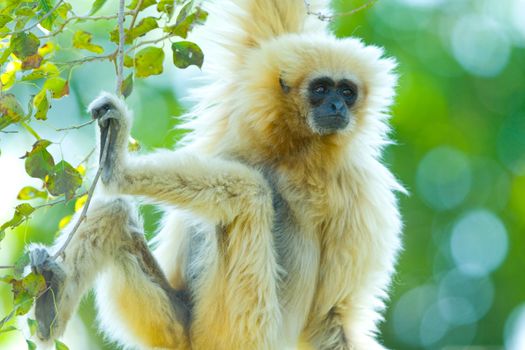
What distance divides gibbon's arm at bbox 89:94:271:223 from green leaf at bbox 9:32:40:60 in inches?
29.4

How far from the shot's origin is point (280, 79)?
6195 millimetres

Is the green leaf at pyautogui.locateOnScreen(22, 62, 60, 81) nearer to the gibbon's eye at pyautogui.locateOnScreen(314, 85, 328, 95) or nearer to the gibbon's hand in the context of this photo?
the gibbon's hand

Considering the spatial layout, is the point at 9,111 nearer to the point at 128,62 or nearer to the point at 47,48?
the point at 47,48

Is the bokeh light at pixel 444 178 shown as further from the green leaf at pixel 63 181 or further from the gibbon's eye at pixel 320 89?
the green leaf at pixel 63 181

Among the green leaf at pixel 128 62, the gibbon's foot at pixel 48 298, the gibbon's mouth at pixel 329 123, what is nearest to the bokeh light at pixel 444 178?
the gibbon's mouth at pixel 329 123

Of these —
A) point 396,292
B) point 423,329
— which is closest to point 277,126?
point 396,292

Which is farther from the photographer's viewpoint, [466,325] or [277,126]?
[466,325]

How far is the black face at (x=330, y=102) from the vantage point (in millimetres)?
6016

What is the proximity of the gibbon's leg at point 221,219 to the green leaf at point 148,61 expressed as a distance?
1.49 feet

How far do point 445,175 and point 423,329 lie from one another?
3003 millimetres

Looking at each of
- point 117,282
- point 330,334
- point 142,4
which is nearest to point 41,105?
point 142,4

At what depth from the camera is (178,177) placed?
204 inches

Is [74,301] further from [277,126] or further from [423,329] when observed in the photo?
[423,329]

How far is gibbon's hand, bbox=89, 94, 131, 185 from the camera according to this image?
4941 mm
